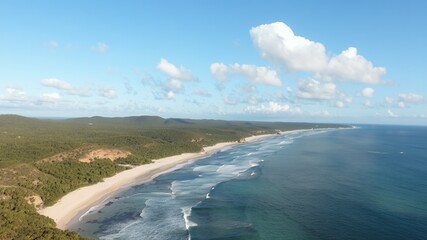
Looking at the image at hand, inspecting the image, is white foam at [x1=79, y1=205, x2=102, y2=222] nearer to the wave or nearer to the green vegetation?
the wave

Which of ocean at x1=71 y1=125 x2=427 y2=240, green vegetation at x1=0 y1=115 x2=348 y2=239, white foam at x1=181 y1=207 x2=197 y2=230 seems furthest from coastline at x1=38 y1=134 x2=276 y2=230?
white foam at x1=181 y1=207 x2=197 y2=230

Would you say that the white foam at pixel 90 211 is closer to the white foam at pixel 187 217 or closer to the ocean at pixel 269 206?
the ocean at pixel 269 206

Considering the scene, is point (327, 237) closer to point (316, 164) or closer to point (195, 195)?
point (195, 195)

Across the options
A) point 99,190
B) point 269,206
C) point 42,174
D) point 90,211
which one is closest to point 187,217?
point 269,206

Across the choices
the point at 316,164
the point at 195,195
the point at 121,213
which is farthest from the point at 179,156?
the point at 121,213

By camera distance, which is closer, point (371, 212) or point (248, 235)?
point (248, 235)

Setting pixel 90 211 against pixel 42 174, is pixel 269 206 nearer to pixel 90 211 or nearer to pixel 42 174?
pixel 90 211
